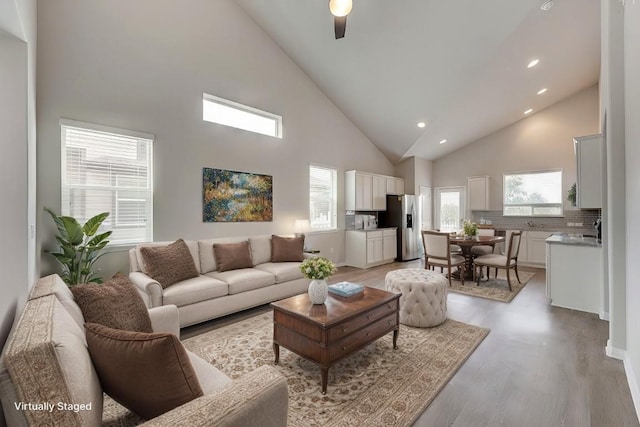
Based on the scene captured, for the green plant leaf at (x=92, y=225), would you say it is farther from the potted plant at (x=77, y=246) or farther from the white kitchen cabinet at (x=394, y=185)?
the white kitchen cabinet at (x=394, y=185)

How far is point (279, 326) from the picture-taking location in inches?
97.0

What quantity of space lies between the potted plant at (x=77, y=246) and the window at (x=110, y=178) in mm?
264

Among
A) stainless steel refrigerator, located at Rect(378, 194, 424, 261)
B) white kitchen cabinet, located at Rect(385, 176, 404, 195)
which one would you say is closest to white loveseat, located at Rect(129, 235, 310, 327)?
stainless steel refrigerator, located at Rect(378, 194, 424, 261)

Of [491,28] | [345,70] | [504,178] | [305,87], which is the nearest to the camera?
[491,28]

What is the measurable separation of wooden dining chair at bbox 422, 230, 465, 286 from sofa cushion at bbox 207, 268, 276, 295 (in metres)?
2.76

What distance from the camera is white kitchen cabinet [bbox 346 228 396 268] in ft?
21.0

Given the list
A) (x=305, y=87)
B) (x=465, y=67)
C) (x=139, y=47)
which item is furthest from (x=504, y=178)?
(x=139, y=47)

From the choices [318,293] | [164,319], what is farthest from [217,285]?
[318,293]

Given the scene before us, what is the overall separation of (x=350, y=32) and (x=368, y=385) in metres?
4.80

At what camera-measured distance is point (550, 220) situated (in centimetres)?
695

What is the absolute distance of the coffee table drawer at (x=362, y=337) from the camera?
7.16ft

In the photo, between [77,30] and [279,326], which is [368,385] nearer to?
[279,326]

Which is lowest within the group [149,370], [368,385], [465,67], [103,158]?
[368,385]

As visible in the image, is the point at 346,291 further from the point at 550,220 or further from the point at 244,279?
the point at 550,220
